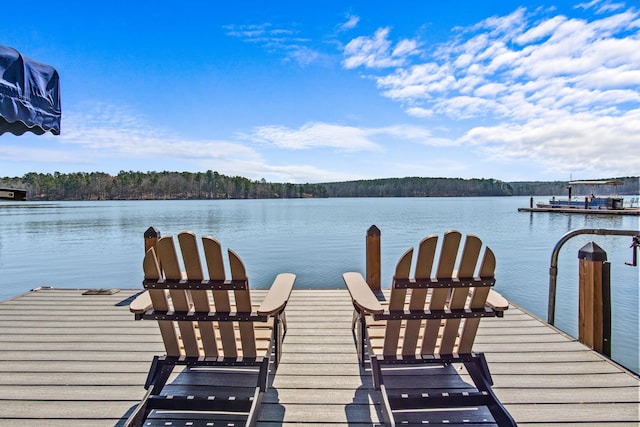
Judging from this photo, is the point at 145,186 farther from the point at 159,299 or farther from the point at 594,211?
the point at 159,299

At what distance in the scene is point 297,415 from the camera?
196cm

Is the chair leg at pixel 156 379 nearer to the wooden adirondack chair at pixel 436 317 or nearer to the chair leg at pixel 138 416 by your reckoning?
the chair leg at pixel 138 416

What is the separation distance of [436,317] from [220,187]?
82.2 meters

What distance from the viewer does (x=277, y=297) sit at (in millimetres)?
2195

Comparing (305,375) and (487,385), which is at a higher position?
(487,385)

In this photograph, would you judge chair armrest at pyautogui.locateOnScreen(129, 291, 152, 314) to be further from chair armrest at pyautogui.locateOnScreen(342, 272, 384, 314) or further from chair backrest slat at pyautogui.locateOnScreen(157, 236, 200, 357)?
chair armrest at pyautogui.locateOnScreen(342, 272, 384, 314)

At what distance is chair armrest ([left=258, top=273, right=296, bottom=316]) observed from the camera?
1.95 metres

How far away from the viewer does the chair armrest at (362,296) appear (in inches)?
76.3

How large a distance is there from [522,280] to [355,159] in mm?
23180

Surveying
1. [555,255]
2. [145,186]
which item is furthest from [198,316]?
[145,186]

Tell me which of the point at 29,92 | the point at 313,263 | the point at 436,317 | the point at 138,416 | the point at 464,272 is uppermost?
the point at 29,92

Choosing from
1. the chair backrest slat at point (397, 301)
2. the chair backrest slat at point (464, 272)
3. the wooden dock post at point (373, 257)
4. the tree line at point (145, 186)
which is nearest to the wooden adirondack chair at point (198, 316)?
the chair backrest slat at point (397, 301)

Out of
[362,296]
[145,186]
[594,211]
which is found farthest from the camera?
[145,186]

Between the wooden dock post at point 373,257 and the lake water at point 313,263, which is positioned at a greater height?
the wooden dock post at point 373,257
